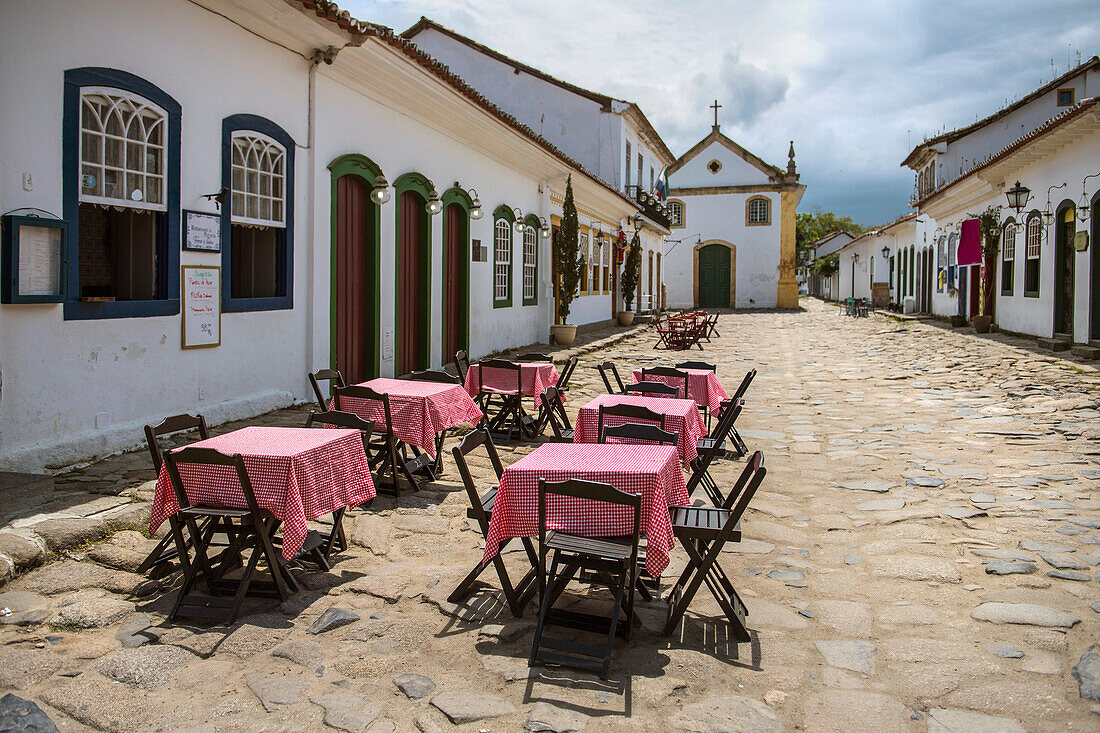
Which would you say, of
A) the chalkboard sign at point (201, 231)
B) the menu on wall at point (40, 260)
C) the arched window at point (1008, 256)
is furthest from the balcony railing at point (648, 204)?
the menu on wall at point (40, 260)

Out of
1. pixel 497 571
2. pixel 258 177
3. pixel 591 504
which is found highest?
pixel 258 177

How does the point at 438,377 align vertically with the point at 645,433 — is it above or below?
above

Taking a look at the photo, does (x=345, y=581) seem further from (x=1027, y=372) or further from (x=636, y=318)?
(x=636, y=318)

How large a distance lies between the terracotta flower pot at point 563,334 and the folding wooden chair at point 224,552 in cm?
1328

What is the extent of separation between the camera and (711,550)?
3887mm

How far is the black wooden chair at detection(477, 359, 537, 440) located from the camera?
8.28 meters

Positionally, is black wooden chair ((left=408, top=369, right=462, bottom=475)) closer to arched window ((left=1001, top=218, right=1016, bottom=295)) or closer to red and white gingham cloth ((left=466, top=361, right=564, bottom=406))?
red and white gingham cloth ((left=466, top=361, right=564, bottom=406))

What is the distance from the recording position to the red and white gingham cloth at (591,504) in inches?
152

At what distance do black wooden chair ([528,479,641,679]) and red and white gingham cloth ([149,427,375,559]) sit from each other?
1.24 m

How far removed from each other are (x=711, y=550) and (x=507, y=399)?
476 cm

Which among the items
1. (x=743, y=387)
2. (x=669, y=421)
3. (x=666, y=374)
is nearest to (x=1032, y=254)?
(x=666, y=374)

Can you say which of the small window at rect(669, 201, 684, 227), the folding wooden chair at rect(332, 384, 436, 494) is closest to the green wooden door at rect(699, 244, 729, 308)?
the small window at rect(669, 201, 684, 227)

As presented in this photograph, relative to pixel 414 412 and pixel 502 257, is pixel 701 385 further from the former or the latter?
pixel 502 257

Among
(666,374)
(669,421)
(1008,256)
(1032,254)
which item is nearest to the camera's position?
(669,421)
